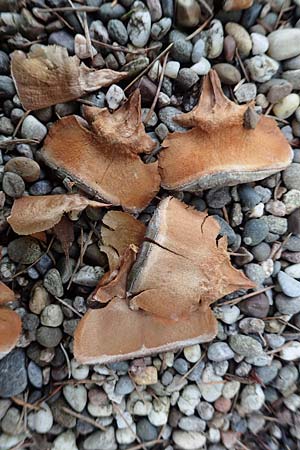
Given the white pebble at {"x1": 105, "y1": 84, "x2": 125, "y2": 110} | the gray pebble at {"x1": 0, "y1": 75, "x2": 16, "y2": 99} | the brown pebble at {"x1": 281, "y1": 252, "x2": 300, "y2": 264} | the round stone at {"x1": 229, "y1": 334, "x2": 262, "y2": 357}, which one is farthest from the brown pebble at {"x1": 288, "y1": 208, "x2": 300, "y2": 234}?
the gray pebble at {"x1": 0, "y1": 75, "x2": 16, "y2": 99}

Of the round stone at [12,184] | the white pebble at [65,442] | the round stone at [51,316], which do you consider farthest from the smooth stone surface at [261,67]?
the white pebble at [65,442]

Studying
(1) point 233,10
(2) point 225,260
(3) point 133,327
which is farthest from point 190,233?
(1) point 233,10

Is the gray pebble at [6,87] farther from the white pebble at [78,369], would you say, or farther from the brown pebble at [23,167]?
the white pebble at [78,369]

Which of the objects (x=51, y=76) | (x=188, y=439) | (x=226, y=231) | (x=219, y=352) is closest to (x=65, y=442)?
(x=188, y=439)

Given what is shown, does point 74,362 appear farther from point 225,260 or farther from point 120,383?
point 225,260

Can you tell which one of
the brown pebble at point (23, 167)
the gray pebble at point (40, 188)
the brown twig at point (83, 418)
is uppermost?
the brown pebble at point (23, 167)

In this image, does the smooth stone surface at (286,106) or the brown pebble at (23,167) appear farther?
the smooth stone surface at (286,106)

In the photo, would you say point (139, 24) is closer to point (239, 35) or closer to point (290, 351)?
point (239, 35)
